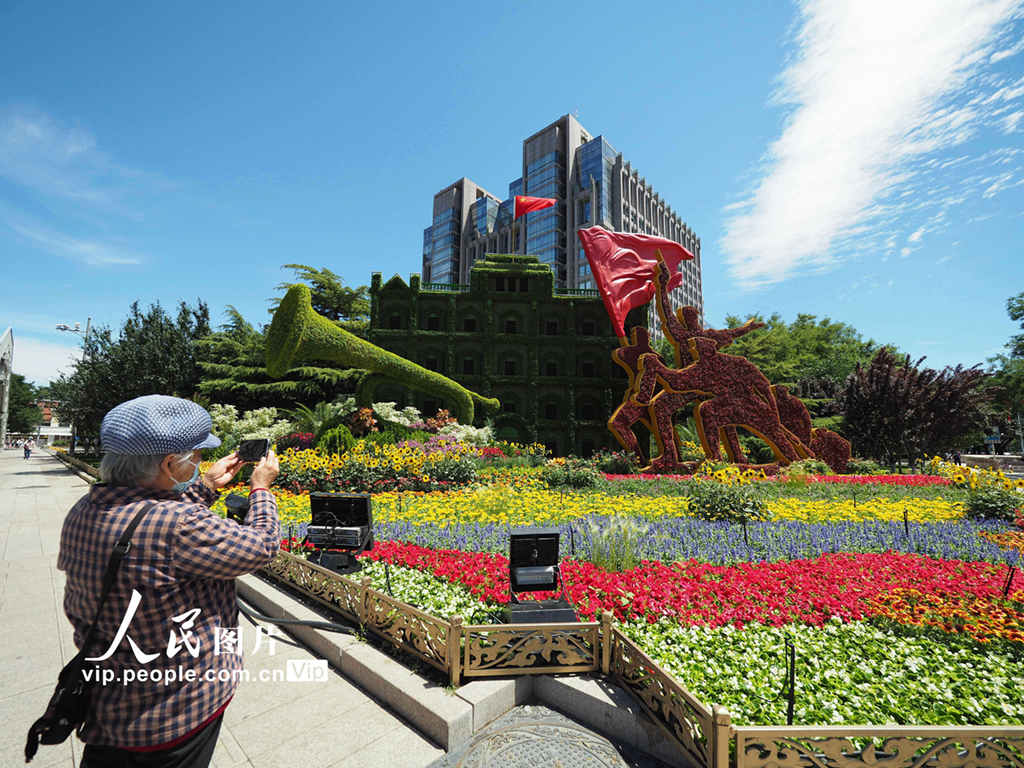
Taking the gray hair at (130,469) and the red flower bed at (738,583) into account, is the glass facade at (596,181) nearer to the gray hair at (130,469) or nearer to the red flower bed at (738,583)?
the red flower bed at (738,583)

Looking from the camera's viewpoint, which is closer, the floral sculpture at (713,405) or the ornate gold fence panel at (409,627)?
the ornate gold fence panel at (409,627)

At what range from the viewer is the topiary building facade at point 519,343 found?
2911 cm

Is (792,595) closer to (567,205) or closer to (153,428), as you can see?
(153,428)

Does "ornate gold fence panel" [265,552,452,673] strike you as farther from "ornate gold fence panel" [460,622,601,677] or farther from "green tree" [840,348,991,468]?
"green tree" [840,348,991,468]

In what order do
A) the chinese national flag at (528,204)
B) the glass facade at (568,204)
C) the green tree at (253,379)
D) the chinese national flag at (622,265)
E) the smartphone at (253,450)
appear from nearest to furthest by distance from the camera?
the smartphone at (253,450), the chinese national flag at (622,265), the green tree at (253,379), the chinese national flag at (528,204), the glass facade at (568,204)

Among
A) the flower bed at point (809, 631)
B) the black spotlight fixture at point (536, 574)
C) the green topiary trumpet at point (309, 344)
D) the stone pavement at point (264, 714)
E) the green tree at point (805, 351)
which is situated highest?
the green tree at point (805, 351)

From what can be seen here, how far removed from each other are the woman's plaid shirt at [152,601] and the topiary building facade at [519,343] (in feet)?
89.2

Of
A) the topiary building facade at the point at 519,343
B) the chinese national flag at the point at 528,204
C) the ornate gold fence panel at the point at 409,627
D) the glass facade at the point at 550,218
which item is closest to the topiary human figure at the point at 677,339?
the topiary building facade at the point at 519,343

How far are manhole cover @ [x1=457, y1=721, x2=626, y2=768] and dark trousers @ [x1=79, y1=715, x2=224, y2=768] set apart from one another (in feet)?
5.98

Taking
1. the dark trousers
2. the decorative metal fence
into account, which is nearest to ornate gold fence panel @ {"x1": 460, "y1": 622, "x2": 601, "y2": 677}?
the decorative metal fence

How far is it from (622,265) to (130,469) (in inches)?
864

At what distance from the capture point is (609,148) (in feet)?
220

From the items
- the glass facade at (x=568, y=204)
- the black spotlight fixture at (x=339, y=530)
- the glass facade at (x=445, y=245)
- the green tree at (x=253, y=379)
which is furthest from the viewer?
the glass facade at (x=445, y=245)

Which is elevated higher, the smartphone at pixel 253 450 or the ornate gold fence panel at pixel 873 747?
the smartphone at pixel 253 450
